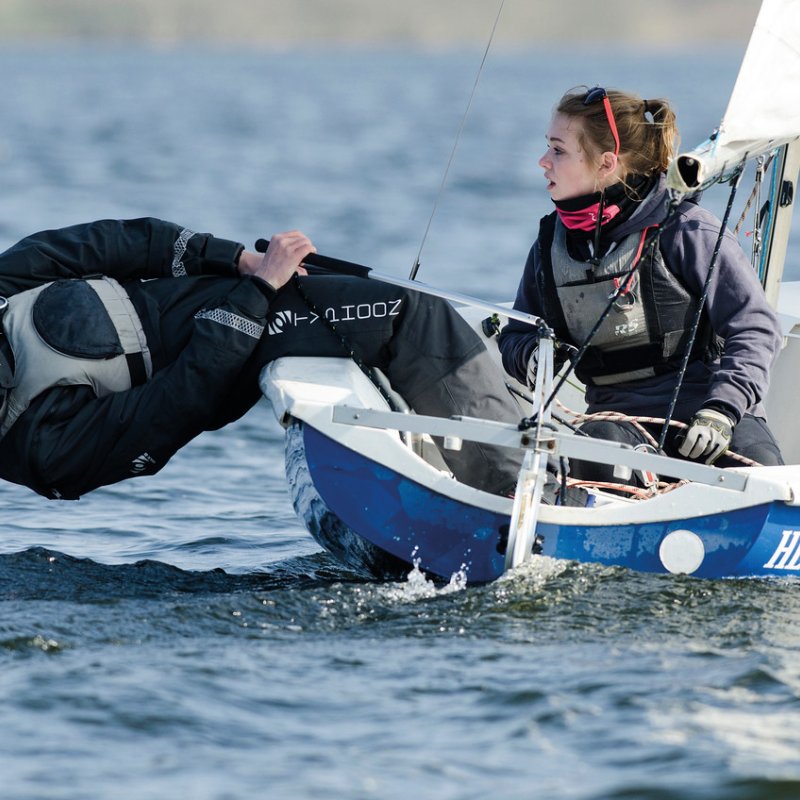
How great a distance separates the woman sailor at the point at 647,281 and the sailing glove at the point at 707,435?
0.03 meters

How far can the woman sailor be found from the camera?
4066 mm

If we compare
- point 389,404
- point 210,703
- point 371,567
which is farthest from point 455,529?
point 210,703

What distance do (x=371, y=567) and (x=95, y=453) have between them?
78 centimetres

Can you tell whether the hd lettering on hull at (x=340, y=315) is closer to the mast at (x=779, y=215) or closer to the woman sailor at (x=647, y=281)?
the woman sailor at (x=647, y=281)

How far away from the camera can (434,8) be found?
124 metres

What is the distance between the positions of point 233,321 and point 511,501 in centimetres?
90

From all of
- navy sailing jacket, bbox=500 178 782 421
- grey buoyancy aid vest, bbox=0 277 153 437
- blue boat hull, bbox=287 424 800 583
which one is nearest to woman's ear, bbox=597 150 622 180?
navy sailing jacket, bbox=500 178 782 421

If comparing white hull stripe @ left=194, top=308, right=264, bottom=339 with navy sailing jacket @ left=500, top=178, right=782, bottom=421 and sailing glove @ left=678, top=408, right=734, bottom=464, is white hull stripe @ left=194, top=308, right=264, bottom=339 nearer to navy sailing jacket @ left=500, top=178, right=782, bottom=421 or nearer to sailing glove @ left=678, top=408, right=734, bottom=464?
navy sailing jacket @ left=500, top=178, right=782, bottom=421

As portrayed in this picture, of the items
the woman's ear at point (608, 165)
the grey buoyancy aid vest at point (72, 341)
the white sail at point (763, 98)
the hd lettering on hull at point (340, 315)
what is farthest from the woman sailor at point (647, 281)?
the grey buoyancy aid vest at point (72, 341)

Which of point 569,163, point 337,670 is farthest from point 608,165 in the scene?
point 337,670

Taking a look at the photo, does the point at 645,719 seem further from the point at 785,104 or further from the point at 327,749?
the point at 785,104

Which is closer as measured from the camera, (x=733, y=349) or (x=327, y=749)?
(x=327, y=749)

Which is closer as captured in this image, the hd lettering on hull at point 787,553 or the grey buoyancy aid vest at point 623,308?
the hd lettering on hull at point 787,553

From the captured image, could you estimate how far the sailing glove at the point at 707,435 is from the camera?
386 cm
